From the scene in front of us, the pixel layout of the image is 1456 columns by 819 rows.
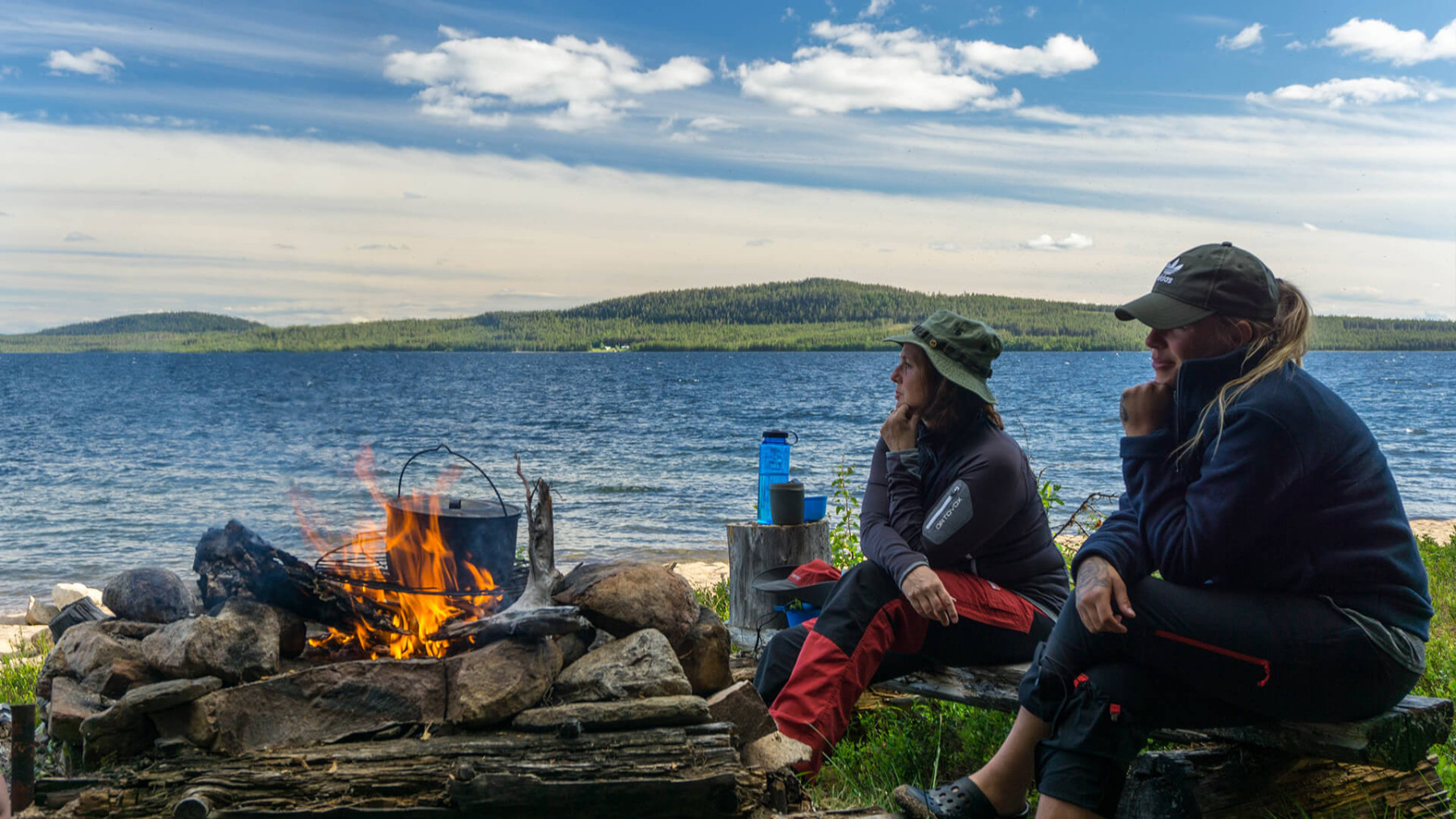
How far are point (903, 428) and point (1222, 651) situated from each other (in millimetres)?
1734

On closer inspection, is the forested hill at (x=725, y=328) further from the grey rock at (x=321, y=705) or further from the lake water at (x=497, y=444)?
the grey rock at (x=321, y=705)

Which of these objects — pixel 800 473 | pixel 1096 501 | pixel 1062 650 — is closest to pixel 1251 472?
pixel 1062 650

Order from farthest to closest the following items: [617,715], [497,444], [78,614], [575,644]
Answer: [497,444], [78,614], [575,644], [617,715]

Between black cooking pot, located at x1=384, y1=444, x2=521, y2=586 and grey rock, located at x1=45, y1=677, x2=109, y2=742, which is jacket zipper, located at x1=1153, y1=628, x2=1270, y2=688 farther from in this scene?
grey rock, located at x1=45, y1=677, x2=109, y2=742

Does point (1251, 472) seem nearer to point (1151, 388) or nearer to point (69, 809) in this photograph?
point (1151, 388)

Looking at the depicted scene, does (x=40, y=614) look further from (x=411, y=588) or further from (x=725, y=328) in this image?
(x=725, y=328)

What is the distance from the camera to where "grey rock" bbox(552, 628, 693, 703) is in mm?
3584

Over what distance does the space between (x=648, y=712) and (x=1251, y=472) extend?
82.3 inches

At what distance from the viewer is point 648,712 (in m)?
3.47

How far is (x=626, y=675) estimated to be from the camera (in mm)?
3627

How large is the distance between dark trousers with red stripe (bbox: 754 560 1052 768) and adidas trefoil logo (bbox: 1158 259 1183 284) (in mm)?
1445

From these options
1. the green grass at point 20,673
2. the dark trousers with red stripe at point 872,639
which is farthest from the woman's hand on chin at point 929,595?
the green grass at point 20,673

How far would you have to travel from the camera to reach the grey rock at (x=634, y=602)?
3.96 m

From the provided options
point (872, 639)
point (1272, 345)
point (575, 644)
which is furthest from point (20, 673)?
point (1272, 345)
